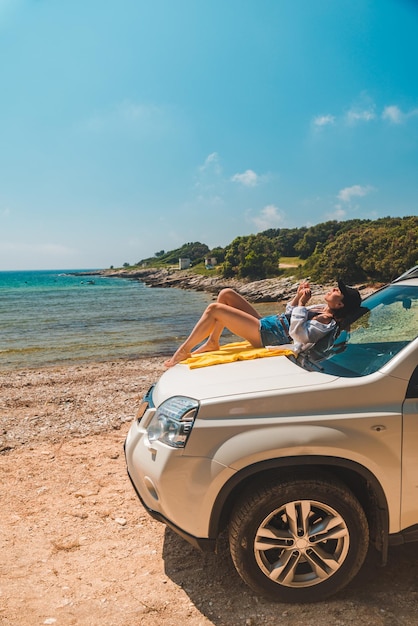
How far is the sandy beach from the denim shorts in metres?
2.20

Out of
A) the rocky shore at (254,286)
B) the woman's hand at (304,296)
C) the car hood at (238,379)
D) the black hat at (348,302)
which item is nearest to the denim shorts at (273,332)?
the woman's hand at (304,296)

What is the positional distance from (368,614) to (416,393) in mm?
1410

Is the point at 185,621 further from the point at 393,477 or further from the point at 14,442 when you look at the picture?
the point at 14,442

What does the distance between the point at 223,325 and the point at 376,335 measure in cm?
231

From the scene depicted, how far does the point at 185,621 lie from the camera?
279 cm

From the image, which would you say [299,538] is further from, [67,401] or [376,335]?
[67,401]

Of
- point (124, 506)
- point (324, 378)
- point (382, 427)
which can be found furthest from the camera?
point (124, 506)

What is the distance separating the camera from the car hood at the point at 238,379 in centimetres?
286

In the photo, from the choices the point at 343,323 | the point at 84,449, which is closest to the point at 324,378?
the point at 343,323

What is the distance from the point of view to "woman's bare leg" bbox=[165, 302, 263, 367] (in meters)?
5.21

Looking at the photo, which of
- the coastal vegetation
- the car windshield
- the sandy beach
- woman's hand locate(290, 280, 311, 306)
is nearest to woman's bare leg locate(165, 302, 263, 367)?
woman's hand locate(290, 280, 311, 306)

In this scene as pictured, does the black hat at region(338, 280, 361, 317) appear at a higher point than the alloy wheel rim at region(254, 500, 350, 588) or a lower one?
higher

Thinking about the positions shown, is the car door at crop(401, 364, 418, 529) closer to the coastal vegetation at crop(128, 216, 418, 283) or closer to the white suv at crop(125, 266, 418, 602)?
the white suv at crop(125, 266, 418, 602)

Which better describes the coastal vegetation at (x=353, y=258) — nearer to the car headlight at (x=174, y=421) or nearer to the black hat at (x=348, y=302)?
the black hat at (x=348, y=302)
